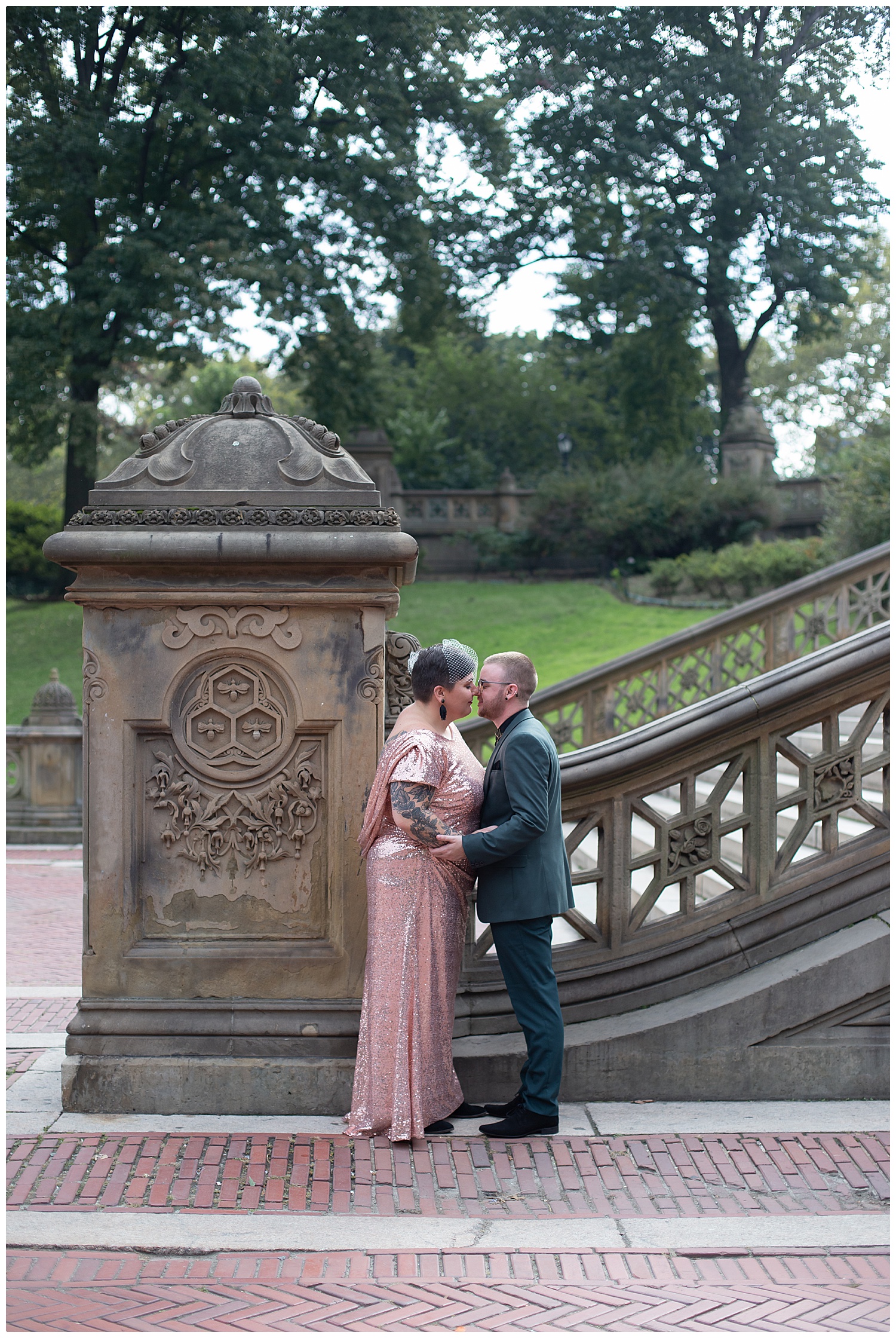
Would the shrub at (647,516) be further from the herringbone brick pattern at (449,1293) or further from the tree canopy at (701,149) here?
the herringbone brick pattern at (449,1293)

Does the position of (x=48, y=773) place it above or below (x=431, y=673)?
below

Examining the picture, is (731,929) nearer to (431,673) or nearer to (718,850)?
(718,850)

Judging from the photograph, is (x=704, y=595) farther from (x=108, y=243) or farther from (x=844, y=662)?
(x=844, y=662)

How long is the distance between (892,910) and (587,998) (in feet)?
4.37

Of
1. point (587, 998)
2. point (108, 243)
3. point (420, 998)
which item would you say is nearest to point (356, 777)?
point (420, 998)

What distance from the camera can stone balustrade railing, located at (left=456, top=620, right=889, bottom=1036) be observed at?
499 cm

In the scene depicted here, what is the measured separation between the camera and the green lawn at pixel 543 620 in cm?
1894

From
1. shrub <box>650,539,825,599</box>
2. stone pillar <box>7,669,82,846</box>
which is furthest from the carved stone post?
stone pillar <box>7,669,82,846</box>

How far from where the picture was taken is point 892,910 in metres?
4.91

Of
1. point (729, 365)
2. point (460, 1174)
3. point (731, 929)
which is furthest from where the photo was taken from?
point (729, 365)

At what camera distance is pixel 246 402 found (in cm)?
507

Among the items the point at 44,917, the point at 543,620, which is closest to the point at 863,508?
the point at 543,620

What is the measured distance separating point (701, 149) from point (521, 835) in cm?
3167

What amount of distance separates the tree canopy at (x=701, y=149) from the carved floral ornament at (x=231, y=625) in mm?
29186
